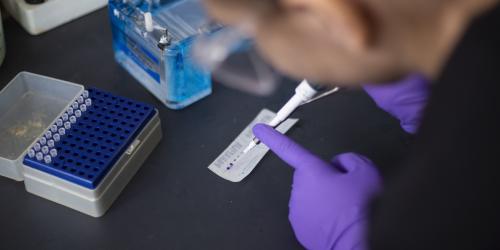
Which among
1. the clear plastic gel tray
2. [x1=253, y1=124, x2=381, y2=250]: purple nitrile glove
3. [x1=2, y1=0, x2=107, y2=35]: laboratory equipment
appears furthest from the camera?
[x1=2, y1=0, x2=107, y2=35]: laboratory equipment

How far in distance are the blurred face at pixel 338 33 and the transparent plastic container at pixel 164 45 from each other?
0.46m

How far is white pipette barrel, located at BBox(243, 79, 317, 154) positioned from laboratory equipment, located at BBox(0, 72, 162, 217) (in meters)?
0.14

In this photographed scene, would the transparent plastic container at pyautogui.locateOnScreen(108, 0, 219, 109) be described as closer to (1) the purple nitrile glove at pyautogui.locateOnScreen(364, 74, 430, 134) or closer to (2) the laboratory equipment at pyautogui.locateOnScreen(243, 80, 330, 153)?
(2) the laboratory equipment at pyautogui.locateOnScreen(243, 80, 330, 153)

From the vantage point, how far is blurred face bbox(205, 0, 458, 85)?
32 centimetres

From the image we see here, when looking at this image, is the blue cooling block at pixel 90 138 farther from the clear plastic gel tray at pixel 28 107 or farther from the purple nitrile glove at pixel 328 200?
the purple nitrile glove at pixel 328 200

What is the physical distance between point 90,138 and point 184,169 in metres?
0.13

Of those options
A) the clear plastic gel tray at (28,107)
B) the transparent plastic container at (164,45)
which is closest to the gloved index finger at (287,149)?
the transparent plastic container at (164,45)

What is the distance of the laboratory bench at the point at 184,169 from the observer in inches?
28.0

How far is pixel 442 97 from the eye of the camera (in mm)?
359

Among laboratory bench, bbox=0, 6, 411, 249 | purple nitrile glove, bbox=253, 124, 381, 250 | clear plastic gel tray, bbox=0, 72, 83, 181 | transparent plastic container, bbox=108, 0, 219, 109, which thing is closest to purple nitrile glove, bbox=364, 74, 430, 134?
laboratory bench, bbox=0, 6, 411, 249

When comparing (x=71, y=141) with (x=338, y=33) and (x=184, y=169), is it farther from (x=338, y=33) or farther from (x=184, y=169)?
(x=338, y=33)

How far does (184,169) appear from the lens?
2.58 ft

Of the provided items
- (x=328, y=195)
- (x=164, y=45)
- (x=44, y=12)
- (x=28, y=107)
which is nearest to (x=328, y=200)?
(x=328, y=195)

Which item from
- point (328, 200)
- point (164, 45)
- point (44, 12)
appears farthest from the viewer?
point (44, 12)
